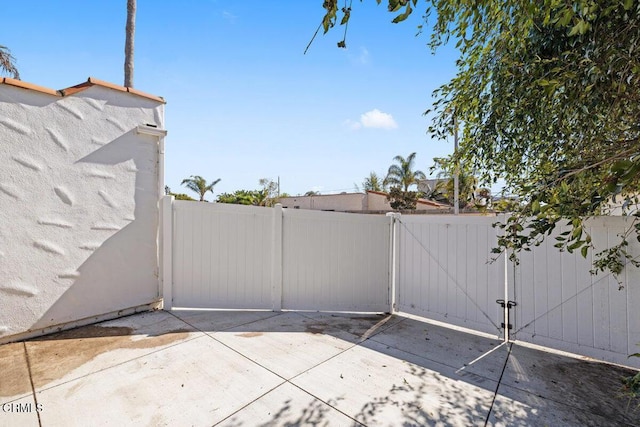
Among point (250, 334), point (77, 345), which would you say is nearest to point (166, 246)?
point (77, 345)

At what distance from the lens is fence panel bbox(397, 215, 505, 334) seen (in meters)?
3.84

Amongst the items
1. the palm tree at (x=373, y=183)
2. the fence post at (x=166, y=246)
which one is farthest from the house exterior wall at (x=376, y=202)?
the fence post at (x=166, y=246)

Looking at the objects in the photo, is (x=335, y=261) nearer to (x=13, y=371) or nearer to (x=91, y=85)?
(x=13, y=371)

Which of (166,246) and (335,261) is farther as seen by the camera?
(335,261)

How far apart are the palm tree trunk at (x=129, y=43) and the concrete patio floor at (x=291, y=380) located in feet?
16.6

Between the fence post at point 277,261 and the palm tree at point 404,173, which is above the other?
the palm tree at point 404,173

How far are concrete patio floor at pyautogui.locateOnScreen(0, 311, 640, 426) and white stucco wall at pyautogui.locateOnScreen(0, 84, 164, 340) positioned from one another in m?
0.47

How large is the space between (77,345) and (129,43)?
5.98 meters

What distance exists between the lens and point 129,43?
629 centimetres

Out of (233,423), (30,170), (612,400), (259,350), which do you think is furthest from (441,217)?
(30,170)

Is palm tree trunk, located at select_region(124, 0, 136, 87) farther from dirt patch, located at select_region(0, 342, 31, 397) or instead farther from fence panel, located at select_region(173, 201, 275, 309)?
dirt patch, located at select_region(0, 342, 31, 397)

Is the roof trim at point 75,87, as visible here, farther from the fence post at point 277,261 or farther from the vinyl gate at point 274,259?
the fence post at point 277,261

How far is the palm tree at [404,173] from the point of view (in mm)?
27055

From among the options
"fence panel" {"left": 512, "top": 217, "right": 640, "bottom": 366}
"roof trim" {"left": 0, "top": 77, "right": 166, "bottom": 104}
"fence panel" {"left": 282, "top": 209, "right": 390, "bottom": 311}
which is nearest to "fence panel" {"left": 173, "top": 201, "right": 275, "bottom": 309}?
"fence panel" {"left": 282, "top": 209, "right": 390, "bottom": 311}
